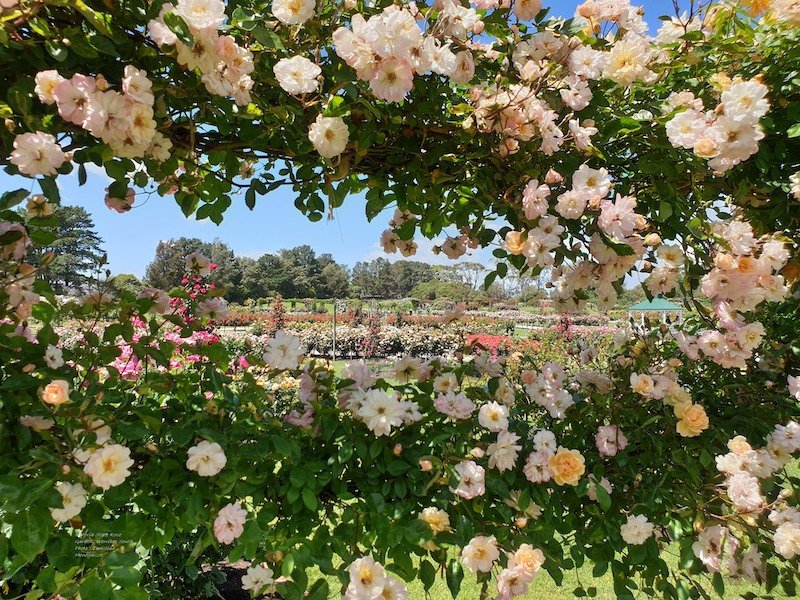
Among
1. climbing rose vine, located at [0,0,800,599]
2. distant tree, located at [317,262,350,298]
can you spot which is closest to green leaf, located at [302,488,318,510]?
climbing rose vine, located at [0,0,800,599]

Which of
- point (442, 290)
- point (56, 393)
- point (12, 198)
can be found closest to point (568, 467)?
point (56, 393)

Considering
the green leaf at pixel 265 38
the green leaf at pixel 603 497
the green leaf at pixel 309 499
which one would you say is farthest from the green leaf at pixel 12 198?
the green leaf at pixel 603 497

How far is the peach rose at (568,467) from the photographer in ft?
3.80

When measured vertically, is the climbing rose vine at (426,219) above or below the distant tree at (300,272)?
below

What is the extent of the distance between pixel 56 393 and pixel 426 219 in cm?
92

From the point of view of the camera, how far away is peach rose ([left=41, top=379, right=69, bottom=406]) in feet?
2.91

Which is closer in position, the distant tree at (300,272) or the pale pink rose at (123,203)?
the pale pink rose at (123,203)

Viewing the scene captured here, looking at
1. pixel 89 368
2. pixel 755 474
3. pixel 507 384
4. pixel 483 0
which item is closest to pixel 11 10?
pixel 89 368

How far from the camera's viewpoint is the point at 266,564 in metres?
1.09

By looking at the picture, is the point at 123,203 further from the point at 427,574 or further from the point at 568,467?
the point at 568,467

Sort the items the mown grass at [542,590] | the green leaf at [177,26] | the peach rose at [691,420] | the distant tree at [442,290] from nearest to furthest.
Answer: the green leaf at [177,26] → the peach rose at [691,420] → the mown grass at [542,590] → the distant tree at [442,290]

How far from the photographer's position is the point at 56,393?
2.93 feet

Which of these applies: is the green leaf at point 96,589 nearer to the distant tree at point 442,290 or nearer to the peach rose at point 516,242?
the peach rose at point 516,242

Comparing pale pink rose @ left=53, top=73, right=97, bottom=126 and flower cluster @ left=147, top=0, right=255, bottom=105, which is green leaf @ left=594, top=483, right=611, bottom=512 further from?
Result: pale pink rose @ left=53, top=73, right=97, bottom=126
